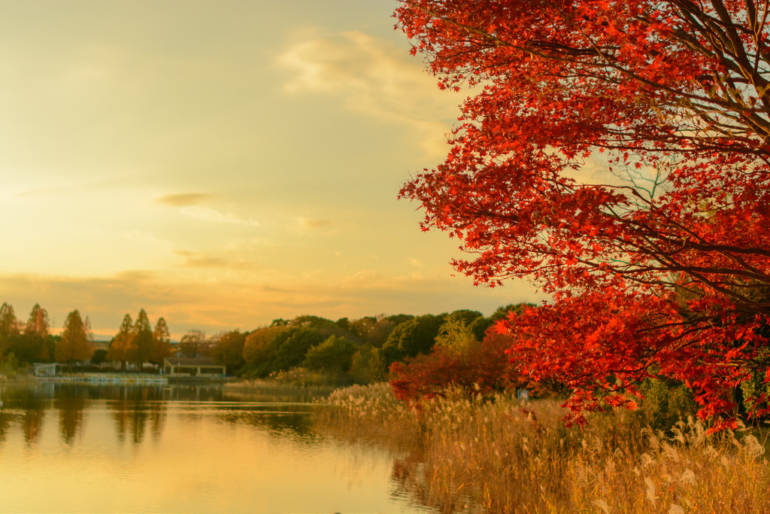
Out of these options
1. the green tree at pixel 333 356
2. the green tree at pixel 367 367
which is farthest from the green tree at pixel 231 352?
the green tree at pixel 367 367

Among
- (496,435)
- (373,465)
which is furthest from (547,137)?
(373,465)

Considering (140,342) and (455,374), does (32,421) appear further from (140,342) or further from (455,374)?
(140,342)

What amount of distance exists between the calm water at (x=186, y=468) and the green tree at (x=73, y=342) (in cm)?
10119

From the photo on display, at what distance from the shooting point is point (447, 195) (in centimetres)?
779

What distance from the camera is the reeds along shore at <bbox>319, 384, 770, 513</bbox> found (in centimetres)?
866

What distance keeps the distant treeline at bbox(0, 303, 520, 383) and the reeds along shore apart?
19.7m

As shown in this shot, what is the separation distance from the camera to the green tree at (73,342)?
125 m

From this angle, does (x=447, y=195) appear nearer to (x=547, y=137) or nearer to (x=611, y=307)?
(x=547, y=137)

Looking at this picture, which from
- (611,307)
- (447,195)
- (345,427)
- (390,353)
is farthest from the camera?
(390,353)

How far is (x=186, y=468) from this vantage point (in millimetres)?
19031

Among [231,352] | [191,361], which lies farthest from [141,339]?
[231,352]

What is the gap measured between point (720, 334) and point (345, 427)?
2134 cm

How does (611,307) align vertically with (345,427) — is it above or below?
above

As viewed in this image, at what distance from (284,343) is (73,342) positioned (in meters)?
56.6
